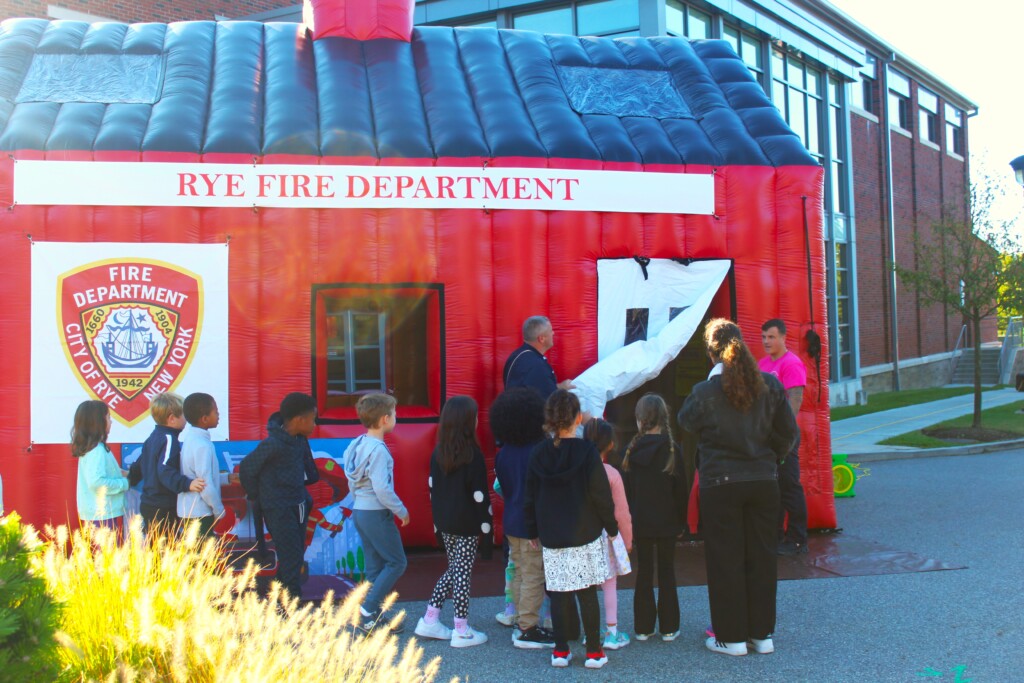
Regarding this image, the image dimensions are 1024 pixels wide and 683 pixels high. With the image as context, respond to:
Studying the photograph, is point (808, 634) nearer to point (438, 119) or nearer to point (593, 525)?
point (593, 525)

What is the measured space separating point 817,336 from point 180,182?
17.8ft

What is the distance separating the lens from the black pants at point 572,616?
482cm

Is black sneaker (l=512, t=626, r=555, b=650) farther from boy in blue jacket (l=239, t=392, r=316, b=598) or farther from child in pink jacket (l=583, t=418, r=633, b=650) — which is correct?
boy in blue jacket (l=239, t=392, r=316, b=598)

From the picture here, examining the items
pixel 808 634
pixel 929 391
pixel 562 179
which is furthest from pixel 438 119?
pixel 929 391

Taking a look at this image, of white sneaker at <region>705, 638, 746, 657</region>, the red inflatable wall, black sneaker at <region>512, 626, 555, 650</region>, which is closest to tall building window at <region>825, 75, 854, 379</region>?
the red inflatable wall

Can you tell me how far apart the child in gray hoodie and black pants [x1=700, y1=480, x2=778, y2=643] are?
5.88 feet

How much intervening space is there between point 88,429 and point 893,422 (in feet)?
50.3

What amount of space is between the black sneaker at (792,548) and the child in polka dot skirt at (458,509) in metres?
2.98

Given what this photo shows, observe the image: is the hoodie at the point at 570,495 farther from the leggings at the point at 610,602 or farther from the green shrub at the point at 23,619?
the green shrub at the point at 23,619

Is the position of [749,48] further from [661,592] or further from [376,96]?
[661,592]

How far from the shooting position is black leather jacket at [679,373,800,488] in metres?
4.96

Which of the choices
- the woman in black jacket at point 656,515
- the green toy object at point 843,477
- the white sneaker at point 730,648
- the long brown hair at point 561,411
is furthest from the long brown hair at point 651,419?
the green toy object at point 843,477

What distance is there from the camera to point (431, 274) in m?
7.53

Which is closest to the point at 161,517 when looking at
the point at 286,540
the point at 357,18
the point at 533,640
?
the point at 286,540
